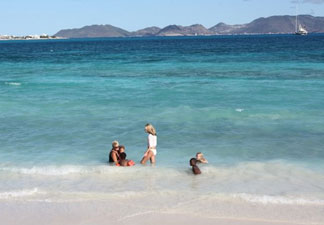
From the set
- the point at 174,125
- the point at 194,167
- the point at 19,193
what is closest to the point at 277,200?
the point at 194,167

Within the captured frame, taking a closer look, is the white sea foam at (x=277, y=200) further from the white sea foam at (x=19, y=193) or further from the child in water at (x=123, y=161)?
the white sea foam at (x=19, y=193)

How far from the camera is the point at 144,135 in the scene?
1945 centimetres

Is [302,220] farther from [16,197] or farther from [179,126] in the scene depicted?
[179,126]

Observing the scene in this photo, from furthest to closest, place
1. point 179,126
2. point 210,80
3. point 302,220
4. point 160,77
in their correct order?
1. point 160,77
2. point 210,80
3. point 179,126
4. point 302,220

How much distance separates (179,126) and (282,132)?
449 cm

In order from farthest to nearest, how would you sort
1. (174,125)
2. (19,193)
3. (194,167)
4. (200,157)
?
(174,125)
(200,157)
(194,167)
(19,193)

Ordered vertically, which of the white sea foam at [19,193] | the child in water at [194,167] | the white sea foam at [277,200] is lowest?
the white sea foam at [277,200]

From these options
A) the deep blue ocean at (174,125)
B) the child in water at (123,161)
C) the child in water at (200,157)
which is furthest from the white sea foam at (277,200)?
the child in water at (123,161)

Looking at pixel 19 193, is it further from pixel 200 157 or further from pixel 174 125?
pixel 174 125

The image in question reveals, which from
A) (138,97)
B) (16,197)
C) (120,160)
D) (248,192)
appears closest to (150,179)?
(120,160)

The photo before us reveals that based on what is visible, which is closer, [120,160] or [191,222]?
[191,222]

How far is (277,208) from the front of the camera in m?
11.6

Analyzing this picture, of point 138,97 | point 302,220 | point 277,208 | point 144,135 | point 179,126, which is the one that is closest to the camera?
point 302,220

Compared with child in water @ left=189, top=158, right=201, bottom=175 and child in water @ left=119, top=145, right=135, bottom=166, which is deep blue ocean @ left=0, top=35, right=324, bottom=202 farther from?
child in water @ left=119, top=145, right=135, bottom=166
